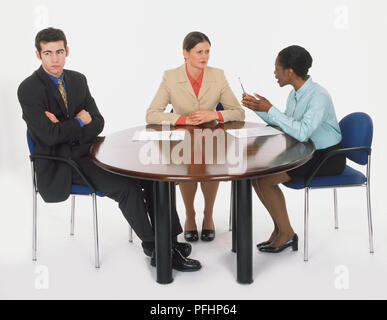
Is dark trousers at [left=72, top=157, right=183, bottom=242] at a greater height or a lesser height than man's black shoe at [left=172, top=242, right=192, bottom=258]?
greater

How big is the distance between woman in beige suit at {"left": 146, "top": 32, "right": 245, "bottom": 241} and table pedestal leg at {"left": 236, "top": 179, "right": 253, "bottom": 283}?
757 millimetres

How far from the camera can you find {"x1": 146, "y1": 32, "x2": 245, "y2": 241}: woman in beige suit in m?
4.27

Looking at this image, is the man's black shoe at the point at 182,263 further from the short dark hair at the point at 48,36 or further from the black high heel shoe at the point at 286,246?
the short dark hair at the point at 48,36

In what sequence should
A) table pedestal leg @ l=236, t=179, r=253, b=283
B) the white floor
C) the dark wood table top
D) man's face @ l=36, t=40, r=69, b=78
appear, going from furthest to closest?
man's face @ l=36, t=40, r=69, b=78 → the white floor → table pedestal leg @ l=236, t=179, r=253, b=283 → the dark wood table top

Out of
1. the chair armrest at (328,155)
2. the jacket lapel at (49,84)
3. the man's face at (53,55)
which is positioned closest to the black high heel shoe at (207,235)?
the chair armrest at (328,155)

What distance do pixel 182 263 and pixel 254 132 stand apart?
98 cm

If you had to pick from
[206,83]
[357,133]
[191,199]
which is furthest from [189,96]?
[357,133]

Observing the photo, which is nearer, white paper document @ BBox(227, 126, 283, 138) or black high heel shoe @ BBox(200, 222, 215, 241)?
white paper document @ BBox(227, 126, 283, 138)

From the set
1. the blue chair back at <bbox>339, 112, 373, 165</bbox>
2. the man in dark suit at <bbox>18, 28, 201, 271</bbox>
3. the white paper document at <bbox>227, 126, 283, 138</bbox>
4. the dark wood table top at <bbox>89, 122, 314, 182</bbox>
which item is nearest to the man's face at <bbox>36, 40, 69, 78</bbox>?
the man in dark suit at <bbox>18, 28, 201, 271</bbox>

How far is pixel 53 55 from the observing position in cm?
376

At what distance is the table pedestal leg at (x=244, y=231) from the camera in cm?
335

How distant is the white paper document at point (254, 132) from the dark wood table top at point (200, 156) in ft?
0.22

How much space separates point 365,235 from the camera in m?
4.30

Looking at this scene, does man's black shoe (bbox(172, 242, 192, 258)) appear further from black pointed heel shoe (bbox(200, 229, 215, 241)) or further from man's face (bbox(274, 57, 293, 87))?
man's face (bbox(274, 57, 293, 87))
